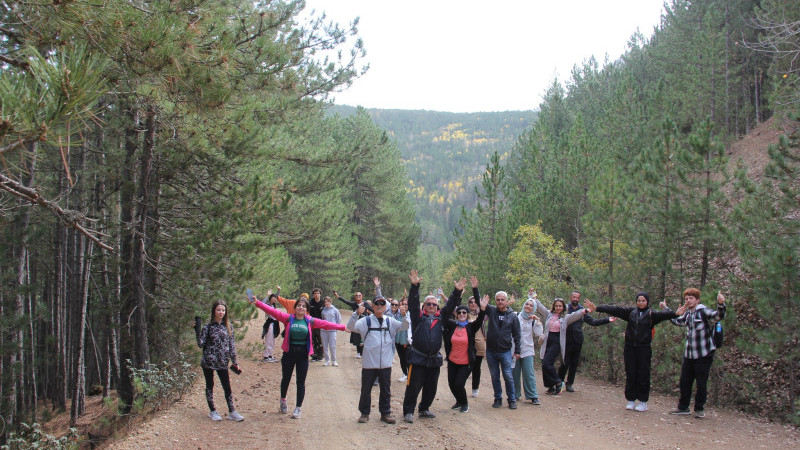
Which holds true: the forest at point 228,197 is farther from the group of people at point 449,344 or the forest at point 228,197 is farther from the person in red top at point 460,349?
the person in red top at point 460,349

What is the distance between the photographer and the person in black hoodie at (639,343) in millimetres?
8672

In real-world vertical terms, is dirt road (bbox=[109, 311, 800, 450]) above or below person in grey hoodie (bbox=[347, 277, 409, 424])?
below

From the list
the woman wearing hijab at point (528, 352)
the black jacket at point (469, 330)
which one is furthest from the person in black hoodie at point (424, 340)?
the woman wearing hijab at point (528, 352)

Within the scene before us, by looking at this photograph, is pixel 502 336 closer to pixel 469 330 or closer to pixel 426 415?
pixel 469 330

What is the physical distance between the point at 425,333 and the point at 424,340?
0.10m

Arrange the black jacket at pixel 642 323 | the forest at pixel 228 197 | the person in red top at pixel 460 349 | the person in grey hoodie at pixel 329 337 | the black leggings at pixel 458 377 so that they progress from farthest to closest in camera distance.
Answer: the person in grey hoodie at pixel 329 337 → the black jacket at pixel 642 323 → the black leggings at pixel 458 377 → the person in red top at pixel 460 349 → the forest at pixel 228 197

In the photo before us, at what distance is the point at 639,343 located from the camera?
8750 mm

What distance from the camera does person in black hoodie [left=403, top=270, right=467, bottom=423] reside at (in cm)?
770

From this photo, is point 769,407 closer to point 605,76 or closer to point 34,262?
point 34,262

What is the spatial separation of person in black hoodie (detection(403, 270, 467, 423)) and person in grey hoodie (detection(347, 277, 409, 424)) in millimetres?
293

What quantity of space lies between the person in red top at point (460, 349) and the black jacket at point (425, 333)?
479 millimetres

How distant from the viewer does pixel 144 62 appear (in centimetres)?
512

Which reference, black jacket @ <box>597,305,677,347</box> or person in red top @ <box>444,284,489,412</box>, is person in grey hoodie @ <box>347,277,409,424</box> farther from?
black jacket @ <box>597,305,677,347</box>

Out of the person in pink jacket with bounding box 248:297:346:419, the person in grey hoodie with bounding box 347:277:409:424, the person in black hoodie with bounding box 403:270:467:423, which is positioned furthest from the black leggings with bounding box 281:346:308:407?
the person in black hoodie with bounding box 403:270:467:423
